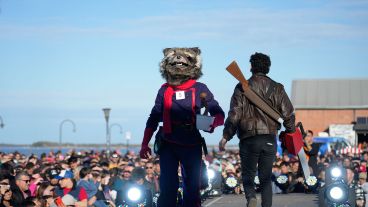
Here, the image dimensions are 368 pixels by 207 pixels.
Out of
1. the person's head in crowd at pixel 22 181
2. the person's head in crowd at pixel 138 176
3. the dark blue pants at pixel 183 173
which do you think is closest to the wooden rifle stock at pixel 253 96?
the dark blue pants at pixel 183 173

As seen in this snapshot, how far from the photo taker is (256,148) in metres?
10.5

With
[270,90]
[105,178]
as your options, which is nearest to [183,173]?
[270,90]

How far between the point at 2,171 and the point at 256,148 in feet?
28.0

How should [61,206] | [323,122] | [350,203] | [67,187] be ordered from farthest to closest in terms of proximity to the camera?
[323,122] < [67,187] < [61,206] < [350,203]

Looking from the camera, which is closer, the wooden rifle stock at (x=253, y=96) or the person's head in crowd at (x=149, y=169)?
the wooden rifle stock at (x=253, y=96)

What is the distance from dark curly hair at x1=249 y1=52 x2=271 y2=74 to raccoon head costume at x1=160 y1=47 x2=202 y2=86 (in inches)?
35.1

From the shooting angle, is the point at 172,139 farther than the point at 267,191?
No

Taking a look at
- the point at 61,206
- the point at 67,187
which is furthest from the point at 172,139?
the point at 67,187

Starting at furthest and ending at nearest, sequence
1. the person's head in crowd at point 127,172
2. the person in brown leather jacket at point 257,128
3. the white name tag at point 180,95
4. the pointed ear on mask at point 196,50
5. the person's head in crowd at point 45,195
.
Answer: the person's head in crowd at point 127,172
the person's head in crowd at point 45,195
the person in brown leather jacket at point 257,128
the pointed ear on mask at point 196,50
the white name tag at point 180,95

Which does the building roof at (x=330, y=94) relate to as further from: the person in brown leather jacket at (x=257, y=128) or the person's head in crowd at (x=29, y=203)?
the person in brown leather jacket at (x=257, y=128)

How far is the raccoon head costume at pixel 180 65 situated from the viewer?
992cm

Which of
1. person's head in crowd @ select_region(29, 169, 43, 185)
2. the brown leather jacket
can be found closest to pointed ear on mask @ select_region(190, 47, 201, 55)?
→ the brown leather jacket

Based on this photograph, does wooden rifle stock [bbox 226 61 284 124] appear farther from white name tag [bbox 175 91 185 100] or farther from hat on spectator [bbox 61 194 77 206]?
hat on spectator [bbox 61 194 77 206]

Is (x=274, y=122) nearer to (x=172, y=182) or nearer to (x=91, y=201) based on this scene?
(x=172, y=182)
